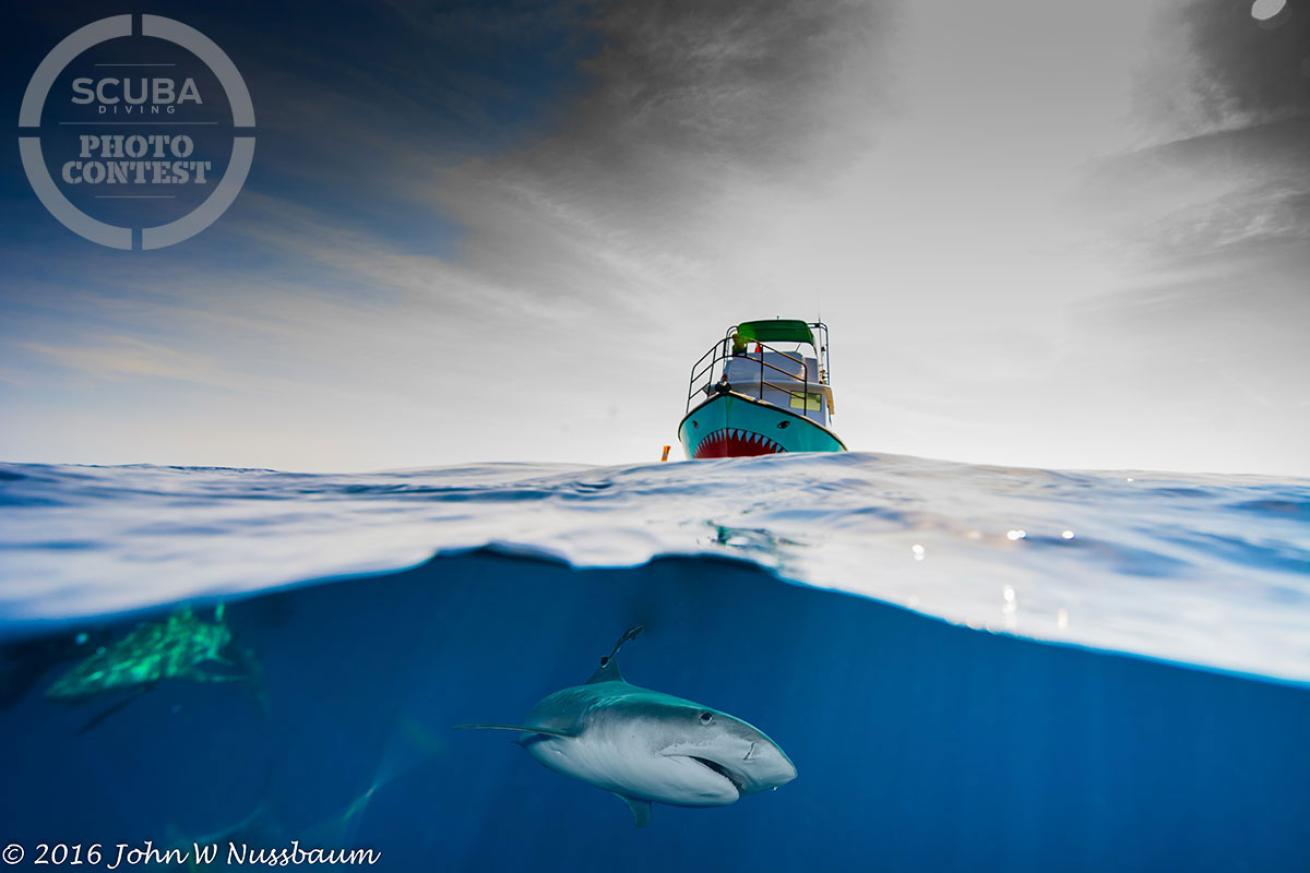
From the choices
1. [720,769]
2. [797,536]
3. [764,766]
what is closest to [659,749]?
[720,769]

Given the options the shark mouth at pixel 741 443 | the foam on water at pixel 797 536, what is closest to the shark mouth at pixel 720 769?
the foam on water at pixel 797 536

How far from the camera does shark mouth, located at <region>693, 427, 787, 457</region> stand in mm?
14914

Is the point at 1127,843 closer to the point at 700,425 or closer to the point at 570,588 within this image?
the point at 700,425

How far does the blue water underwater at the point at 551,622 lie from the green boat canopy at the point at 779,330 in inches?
484

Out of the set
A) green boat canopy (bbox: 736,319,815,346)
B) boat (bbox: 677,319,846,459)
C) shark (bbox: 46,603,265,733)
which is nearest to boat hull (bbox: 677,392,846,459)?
boat (bbox: 677,319,846,459)

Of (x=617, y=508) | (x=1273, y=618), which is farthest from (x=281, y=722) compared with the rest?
(x=1273, y=618)

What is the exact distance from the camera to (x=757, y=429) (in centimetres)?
1502

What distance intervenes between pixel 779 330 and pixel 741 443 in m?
9.00

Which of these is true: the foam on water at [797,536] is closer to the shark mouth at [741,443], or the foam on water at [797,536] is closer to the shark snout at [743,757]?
the shark snout at [743,757]

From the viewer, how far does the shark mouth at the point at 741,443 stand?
587 inches

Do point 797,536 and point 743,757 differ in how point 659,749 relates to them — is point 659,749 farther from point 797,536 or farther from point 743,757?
point 797,536

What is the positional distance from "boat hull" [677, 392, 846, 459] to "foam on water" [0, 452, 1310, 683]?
5412 millimetres

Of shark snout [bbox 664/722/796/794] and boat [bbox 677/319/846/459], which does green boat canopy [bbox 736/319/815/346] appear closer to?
boat [bbox 677/319/846/459]

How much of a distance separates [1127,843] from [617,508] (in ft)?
118
